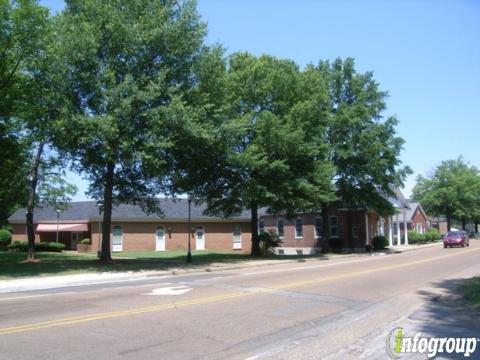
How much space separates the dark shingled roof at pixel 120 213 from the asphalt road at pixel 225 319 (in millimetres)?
32180

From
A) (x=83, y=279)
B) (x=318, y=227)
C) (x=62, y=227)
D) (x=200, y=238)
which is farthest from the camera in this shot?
(x=318, y=227)

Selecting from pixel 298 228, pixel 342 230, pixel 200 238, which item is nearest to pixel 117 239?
pixel 200 238

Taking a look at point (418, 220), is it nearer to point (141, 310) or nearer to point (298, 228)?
point (298, 228)

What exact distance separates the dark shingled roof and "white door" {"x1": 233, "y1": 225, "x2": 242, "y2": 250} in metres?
1.14

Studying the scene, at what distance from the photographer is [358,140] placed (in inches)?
1684

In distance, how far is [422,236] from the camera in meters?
65.9

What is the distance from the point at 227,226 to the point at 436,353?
46.1 m

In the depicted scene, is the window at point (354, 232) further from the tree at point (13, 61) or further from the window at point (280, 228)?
the tree at point (13, 61)

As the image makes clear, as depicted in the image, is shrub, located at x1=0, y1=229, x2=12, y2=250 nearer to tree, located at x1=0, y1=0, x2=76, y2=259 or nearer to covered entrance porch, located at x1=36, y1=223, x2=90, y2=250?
covered entrance porch, located at x1=36, y1=223, x2=90, y2=250

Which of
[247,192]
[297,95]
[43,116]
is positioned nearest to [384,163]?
[297,95]

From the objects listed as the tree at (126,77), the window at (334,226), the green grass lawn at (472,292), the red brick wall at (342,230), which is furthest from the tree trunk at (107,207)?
the window at (334,226)
